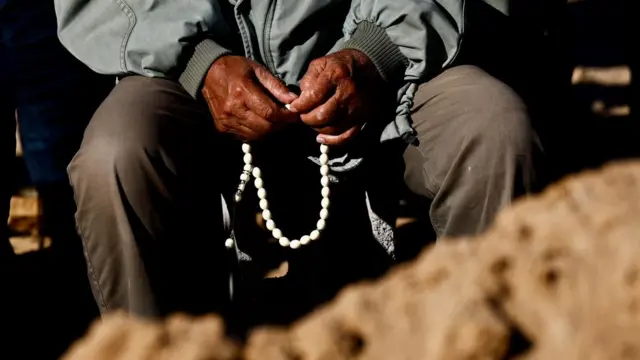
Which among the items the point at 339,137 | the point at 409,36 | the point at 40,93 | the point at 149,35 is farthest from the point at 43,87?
the point at 409,36

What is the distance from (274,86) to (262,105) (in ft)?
0.25

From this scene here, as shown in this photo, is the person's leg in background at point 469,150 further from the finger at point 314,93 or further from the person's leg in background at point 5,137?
the person's leg in background at point 5,137

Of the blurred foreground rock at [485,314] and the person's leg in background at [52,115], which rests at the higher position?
the blurred foreground rock at [485,314]

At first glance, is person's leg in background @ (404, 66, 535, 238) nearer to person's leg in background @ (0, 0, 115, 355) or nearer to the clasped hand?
the clasped hand

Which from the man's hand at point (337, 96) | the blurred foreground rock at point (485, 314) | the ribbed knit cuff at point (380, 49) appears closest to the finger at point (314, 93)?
the man's hand at point (337, 96)

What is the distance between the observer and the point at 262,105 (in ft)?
7.38

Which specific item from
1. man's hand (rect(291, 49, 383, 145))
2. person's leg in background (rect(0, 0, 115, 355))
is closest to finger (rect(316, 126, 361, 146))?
man's hand (rect(291, 49, 383, 145))

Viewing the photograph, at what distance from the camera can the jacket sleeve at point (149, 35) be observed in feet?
7.71

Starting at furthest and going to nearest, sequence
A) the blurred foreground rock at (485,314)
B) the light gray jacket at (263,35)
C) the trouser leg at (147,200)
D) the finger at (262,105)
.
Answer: the light gray jacket at (263,35) → the finger at (262,105) → the trouser leg at (147,200) → the blurred foreground rock at (485,314)

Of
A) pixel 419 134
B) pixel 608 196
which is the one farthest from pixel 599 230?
pixel 419 134

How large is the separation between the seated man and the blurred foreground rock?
93 cm

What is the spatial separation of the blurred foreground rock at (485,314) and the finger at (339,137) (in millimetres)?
1075

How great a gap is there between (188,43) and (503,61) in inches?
38.0

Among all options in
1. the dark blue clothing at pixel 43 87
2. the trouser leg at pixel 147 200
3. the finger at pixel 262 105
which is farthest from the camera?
the dark blue clothing at pixel 43 87
